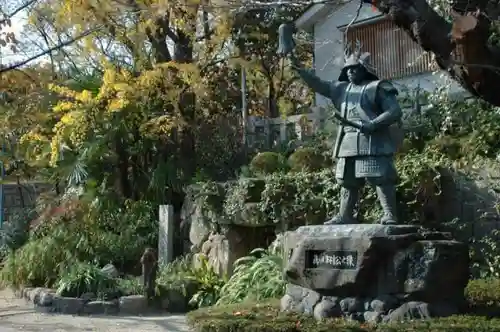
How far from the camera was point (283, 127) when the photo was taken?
47.9ft

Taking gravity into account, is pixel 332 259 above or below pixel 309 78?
below

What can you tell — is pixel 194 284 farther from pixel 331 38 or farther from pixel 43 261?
→ pixel 331 38

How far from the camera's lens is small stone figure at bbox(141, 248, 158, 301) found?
11.1m

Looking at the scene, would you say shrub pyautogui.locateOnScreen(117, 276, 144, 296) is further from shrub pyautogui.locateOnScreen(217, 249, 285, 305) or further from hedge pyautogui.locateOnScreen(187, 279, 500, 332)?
hedge pyautogui.locateOnScreen(187, 279, 500, 332)

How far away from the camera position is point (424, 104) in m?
12.4

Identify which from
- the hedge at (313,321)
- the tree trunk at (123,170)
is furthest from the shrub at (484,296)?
the tree trunk at (123,170)

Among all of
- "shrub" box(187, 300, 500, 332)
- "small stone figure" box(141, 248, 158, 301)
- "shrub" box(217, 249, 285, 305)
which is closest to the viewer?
"shrub" box(187, 300, 500, 332)

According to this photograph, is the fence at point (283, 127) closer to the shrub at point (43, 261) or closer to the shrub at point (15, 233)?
the shrub at point (43, 261)

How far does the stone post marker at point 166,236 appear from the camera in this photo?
13.3 metres

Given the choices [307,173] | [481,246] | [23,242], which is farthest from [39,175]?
[481,246]

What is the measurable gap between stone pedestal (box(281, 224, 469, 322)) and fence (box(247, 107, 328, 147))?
656cm

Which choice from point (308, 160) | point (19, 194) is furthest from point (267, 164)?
point (19, 194)

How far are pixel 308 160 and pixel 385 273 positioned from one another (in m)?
5.13

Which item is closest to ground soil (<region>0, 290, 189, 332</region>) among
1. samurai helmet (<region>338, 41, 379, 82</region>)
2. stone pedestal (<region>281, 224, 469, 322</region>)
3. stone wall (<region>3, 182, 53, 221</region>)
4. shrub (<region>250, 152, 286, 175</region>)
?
stone pedestal (<region>281, 224, 469, 322</region>)
